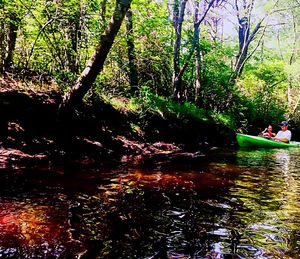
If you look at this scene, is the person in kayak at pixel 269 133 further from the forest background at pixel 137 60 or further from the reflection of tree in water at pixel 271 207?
the reflection of tree in water at pixel 271 207

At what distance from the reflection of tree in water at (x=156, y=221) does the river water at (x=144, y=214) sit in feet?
0.03

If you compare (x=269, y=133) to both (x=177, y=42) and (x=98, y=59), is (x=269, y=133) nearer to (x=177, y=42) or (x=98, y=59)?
(x=177, y=42)

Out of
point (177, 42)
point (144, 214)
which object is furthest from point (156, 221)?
point (177, 42)

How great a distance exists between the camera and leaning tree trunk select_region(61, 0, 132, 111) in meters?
7.85

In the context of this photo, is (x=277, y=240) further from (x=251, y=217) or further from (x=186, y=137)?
(x=186, y=137)

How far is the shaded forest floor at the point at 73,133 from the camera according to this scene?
7910 millimetres

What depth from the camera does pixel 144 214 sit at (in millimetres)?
4516

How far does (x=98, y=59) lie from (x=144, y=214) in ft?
15.9

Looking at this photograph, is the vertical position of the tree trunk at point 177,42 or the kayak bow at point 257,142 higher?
the tree trunk at point 177,42

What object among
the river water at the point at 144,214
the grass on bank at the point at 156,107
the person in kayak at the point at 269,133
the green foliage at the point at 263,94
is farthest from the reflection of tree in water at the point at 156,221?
the green foliage at the point at 263,94

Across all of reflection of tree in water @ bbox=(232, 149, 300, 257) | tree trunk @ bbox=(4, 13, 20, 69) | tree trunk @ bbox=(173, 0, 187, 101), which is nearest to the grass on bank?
tree trunk @ bbox=(173, 0, 187, 101)

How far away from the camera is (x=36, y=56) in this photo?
10.3 meters

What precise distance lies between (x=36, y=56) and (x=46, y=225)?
755 centimetres

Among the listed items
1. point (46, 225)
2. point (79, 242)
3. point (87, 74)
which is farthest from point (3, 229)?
point (87, 74)
